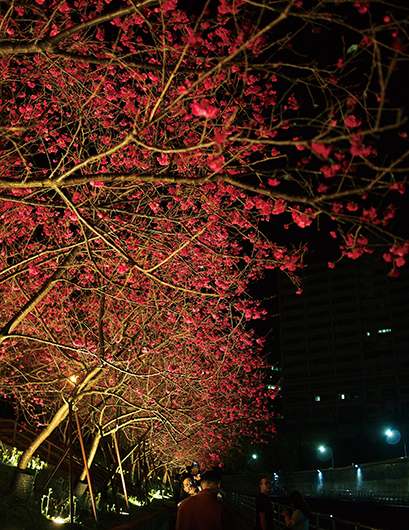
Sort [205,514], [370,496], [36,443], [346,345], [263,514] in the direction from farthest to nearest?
[346,345]
[370,496]
[36,443]
[263,514]
[205,514]

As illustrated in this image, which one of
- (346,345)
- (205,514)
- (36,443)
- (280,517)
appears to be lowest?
(280,517)

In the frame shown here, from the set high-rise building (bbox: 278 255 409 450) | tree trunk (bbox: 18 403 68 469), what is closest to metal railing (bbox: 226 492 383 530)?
tree trunk (bbox: 18 403 68 469)

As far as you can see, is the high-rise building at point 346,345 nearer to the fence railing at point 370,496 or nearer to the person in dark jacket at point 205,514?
the fence railing at point 370,496

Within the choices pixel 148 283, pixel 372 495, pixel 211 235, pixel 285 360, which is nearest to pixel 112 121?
pixel 211 235

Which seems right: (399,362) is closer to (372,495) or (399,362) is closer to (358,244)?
(372,495)

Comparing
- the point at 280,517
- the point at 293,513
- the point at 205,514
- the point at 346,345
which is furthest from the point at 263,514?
the point at 346,345

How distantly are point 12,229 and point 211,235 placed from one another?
5.69 meters

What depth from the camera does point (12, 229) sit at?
12.9m

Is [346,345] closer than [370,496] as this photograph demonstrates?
No

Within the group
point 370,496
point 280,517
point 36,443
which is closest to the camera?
point 36,443

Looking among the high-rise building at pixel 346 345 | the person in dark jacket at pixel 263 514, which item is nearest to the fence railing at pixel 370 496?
the person in dark jacket at pixel 263 514

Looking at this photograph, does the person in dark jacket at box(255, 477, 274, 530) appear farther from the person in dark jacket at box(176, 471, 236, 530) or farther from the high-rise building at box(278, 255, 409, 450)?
the high-rise building at box(278, 255, 409, 450)

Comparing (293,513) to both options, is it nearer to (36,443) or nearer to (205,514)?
(205,514)

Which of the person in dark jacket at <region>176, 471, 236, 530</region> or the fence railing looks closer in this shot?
the person in dark jacket at <region>176, 471, 236, 530</region>
